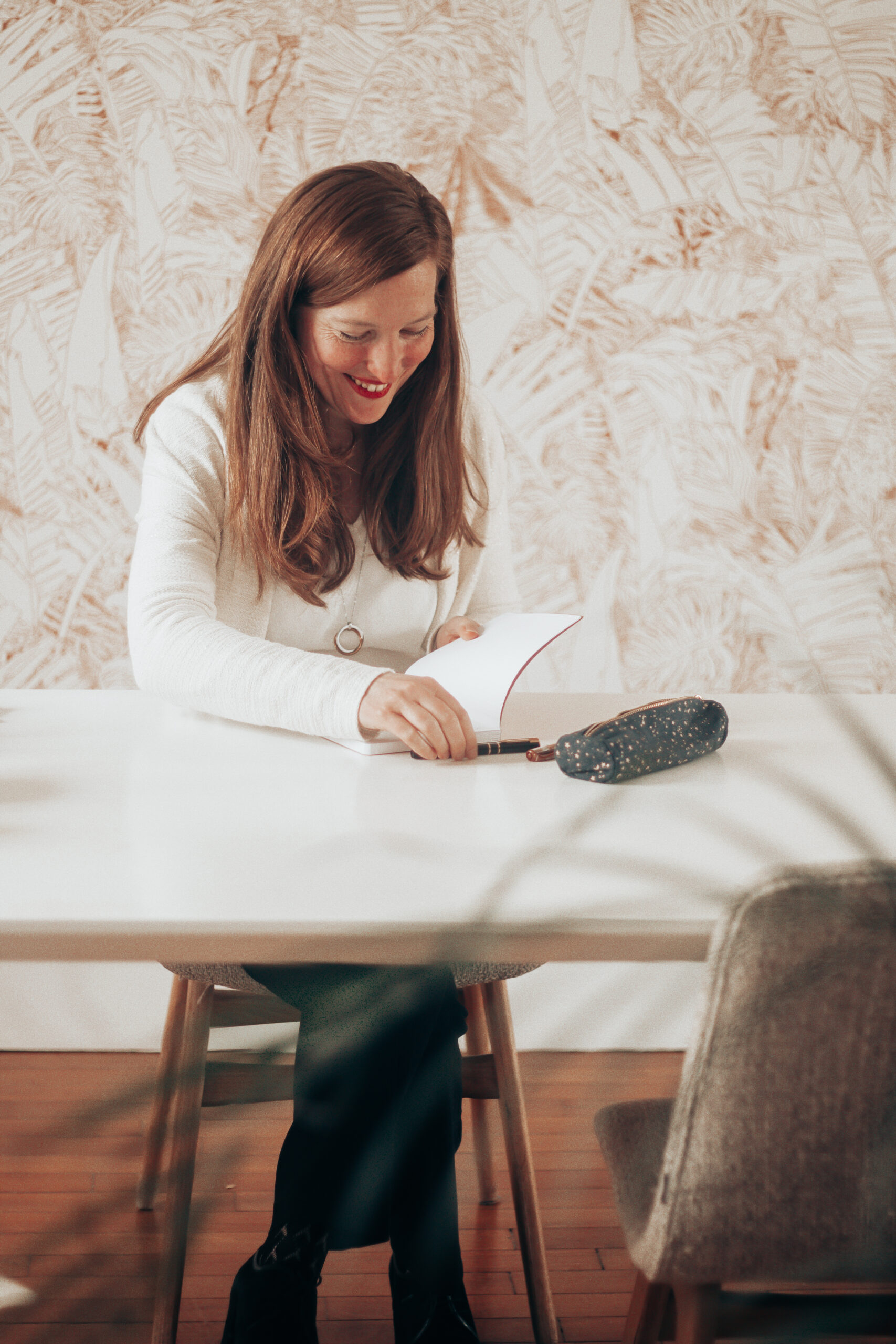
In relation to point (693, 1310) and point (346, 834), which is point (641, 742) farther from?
point (693, 1310)

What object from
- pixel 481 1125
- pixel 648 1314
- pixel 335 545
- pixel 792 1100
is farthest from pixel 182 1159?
pixel 481 1125

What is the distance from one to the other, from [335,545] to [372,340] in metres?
0.24

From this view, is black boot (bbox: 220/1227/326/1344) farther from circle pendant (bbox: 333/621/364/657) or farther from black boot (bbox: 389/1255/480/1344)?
circle pendant (bbox: 333/621/364/657)

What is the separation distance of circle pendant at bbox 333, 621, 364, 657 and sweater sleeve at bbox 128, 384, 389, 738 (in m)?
0.11

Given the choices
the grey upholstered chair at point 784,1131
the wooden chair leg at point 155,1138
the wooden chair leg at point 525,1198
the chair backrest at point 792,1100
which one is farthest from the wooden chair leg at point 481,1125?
the wooden chair leg at point 155,1138

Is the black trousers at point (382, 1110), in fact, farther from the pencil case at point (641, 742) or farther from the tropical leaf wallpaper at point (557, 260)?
the tropical leaf wallpaper at point (557, 260)

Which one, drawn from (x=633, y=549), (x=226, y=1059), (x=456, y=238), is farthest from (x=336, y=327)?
(x=226, y=1059)

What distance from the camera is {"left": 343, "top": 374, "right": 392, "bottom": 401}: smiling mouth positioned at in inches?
49.2

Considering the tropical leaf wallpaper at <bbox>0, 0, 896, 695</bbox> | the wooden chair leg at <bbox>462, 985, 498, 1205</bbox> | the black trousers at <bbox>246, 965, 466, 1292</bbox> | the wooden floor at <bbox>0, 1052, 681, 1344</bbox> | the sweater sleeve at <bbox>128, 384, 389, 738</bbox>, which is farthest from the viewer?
the tropical leaf wallpaper at <bbox>0, 0, 896, 695</bbox>

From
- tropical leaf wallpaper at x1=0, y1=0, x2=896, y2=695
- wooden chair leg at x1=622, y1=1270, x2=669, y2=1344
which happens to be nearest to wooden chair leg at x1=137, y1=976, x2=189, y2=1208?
wooden chair leg at x1=622, y1=1270, x2=669, y2=1344

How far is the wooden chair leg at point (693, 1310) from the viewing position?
0.58 metres

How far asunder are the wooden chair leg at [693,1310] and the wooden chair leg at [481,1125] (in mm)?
700

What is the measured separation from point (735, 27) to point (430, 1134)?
1782mm

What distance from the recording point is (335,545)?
1.28 metres
